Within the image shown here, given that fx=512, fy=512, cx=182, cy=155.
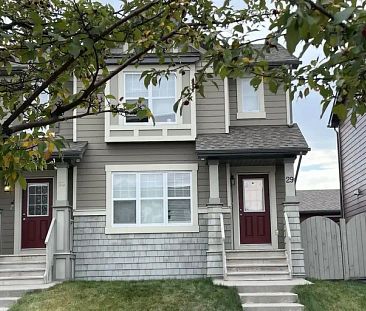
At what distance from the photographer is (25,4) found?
4871mm

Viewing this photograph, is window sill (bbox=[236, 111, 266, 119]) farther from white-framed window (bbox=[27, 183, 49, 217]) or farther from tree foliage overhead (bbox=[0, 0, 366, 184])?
tree foliage overhead (bbox=[0, 0, 366, 184])

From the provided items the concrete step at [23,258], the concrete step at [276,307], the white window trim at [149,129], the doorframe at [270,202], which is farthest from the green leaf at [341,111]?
the concrete step at [23,258]

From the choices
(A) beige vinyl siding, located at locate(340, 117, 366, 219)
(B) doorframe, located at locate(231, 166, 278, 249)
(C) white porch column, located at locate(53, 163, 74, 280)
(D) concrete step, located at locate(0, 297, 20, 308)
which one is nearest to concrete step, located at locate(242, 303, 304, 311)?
(B) doorframe, located at locate(231, 166, 278, 249)

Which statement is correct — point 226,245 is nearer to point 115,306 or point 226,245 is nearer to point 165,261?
point 165,261

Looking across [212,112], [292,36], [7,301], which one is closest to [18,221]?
[7,301]

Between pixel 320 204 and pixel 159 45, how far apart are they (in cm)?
2327

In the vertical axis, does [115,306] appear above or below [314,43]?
below

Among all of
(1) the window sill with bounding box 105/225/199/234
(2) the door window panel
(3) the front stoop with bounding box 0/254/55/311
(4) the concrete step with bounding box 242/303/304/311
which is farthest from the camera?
(2) the door window panel

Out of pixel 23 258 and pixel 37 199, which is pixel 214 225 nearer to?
pixel 23 258

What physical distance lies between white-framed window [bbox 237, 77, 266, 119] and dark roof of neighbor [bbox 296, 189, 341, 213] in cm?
1327

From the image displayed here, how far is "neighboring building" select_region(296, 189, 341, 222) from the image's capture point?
25688 millimetres

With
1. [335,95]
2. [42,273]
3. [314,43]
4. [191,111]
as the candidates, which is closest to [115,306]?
[42,273]

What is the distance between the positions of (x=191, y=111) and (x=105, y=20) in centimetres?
904

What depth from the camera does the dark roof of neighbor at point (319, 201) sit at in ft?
84.4
